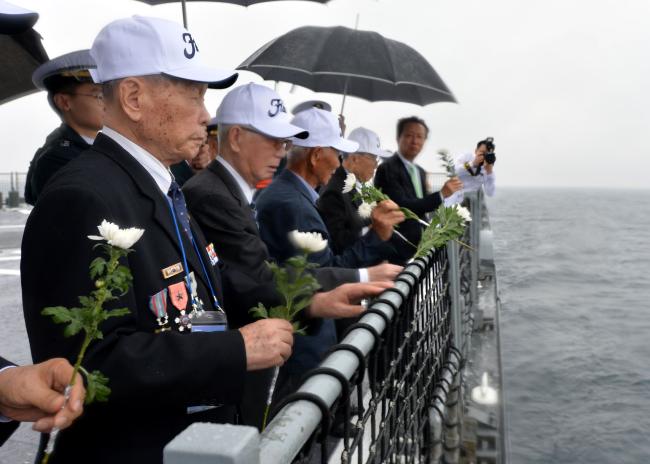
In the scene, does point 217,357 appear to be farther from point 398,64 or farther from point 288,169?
point 398,64

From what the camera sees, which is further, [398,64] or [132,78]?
[398,64]

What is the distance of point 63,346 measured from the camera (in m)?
1.41

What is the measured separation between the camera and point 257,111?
2.69 m

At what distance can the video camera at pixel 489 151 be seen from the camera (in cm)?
667

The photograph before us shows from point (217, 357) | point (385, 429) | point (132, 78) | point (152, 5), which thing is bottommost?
point (385, 429)

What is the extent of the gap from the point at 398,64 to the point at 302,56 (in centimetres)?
85

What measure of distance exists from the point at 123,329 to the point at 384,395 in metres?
0.94

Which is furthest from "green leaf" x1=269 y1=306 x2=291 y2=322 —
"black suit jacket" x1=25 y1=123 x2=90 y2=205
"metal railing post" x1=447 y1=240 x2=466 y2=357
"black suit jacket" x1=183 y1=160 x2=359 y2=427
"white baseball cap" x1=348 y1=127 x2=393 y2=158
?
"white baseball cap" x1=348 y1=127 x2=393 y2=158

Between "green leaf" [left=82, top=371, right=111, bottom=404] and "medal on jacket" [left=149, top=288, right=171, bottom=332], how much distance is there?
312 mm

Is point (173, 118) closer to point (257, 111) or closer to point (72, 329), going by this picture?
point (72, 329)

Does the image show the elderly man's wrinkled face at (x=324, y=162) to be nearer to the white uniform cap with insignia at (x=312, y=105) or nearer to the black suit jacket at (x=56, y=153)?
the black suit jacket at (x=56, y=153)

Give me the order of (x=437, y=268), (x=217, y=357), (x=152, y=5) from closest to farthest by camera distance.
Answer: (x=217, y=357)
(x=437, y=268)
(x=152, y=5)

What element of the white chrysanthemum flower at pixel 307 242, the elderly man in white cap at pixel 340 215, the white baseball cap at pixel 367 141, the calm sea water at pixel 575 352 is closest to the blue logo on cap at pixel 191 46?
the white chrysanthemum flower at pixel 307 242

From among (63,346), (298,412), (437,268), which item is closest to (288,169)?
(437,268)
